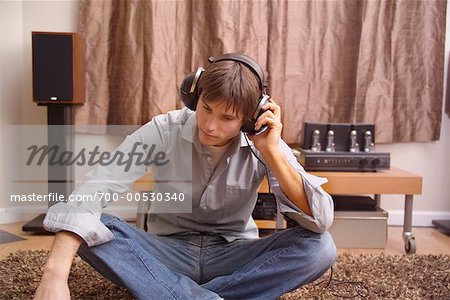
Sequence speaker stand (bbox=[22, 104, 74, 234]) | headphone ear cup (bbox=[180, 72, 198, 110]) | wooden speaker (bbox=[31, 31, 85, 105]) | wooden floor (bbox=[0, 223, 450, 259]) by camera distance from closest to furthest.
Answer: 1. headphone ear cup (bbox=[180, 72, 198, 110])
2. wooden floor (bbox=[0, 223, 450, 259])
3. wooden speaker (bbox=[31, 31, 85, 105])
4. speaker stand (bbox=[22, 104, 74, 234])

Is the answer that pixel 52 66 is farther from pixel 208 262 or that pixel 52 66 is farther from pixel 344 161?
pixel 344 161

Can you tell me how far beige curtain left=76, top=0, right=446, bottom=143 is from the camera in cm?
238

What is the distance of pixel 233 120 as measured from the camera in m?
1.18

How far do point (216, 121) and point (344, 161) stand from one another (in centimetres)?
121

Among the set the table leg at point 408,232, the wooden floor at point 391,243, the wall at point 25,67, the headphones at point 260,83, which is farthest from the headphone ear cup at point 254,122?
the wall at point 25,67

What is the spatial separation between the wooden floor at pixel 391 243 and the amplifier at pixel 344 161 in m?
0.39

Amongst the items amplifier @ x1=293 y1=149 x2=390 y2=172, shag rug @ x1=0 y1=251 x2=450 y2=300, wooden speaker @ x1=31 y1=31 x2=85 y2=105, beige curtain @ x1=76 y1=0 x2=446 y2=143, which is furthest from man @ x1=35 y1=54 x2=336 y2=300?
beige curtain @ x1=76 y1=0 x2=446 y2=143

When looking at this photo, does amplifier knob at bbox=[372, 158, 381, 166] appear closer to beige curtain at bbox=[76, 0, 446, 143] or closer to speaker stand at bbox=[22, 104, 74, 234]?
beige curtain at bbox=[76, 0, 446, 143]

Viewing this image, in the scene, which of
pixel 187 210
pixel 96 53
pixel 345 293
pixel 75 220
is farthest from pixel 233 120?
pixel 96 53

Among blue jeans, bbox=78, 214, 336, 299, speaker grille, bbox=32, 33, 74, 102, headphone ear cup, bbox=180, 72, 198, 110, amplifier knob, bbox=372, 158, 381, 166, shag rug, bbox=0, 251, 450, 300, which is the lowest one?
shag rug, bbox=0, 251, 450, 300

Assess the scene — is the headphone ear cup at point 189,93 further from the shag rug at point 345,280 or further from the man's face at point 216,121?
the shag rug at point 345,280

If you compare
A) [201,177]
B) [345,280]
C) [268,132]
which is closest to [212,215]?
[201,177]

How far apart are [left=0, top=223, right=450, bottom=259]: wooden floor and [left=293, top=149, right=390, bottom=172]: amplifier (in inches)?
15.4

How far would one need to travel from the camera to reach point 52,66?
2.14 meters
